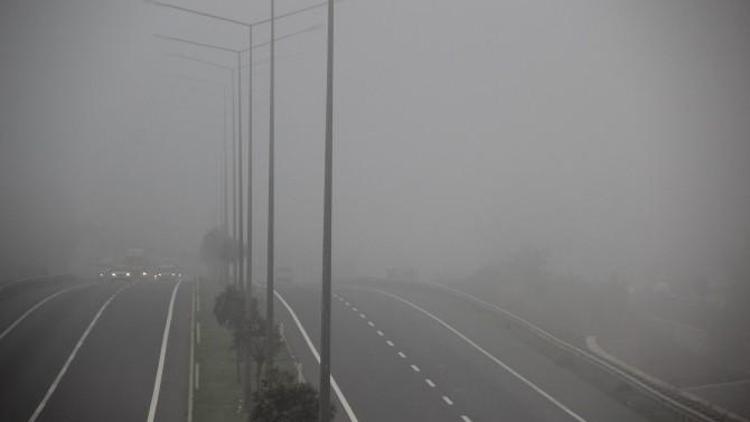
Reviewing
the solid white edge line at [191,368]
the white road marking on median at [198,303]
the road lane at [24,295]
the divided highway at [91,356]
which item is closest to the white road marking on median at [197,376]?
the solid white edge line at [191,368]

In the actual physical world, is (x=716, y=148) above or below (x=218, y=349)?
above

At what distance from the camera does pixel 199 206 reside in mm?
164875

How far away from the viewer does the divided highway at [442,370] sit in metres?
28.6

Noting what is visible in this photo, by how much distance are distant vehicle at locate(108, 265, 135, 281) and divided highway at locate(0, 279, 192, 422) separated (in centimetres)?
2427

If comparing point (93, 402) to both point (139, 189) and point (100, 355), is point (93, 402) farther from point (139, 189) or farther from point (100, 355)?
point (139, 189)

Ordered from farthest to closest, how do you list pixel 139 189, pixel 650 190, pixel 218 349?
1. pixel 139 189
2. pixel 650 190
3. pixel 218 349

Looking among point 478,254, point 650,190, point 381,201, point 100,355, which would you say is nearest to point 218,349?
point 100,355

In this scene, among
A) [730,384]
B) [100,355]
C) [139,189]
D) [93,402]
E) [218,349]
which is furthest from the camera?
[139,189]

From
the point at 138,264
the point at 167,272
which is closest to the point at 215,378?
the point at 138,264

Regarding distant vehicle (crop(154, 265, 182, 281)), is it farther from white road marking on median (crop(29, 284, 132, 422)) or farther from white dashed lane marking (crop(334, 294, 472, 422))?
white road marking on median (crop(29, 284, 132, 422))

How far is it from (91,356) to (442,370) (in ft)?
47.1

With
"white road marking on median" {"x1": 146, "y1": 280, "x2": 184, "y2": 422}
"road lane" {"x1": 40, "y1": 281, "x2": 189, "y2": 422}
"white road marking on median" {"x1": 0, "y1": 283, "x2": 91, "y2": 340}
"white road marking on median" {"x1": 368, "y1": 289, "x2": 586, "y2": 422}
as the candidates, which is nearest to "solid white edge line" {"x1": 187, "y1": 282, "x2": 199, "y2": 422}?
"road lane" {"x1": 40, "y1": 281, "x2": 189, "y2": 422}

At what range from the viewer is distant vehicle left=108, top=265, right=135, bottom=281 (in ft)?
281

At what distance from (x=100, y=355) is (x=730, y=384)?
967 inches
